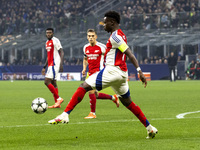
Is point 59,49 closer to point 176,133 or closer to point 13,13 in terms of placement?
point 176,133

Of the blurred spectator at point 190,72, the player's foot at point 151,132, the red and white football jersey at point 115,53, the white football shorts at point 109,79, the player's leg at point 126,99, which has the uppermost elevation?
the red and white football jersey at point 115,53

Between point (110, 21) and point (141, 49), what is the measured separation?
2977 centimetres

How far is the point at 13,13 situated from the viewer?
49219 millimetres

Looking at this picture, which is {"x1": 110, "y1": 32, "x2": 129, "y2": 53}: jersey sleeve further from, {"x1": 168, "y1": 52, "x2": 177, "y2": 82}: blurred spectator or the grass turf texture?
{"x1": 168, "y1": 52, "x2": 177, "y2": 82}: blurred spectator

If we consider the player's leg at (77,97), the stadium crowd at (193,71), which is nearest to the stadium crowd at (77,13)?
the stadium crowd at (193,71)

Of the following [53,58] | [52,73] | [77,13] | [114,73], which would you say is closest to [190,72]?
[77,13]

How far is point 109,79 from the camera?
741cm

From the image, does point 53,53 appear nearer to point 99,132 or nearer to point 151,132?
point 99,132

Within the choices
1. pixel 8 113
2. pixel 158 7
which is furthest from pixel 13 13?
pixel 8 113

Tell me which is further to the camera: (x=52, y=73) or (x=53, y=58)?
(x=53, y=58)

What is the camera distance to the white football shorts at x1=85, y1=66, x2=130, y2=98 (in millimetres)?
7406

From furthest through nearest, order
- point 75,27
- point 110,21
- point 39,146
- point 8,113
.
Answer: point 75,27 < point 8,113 < point 110,21 < point 39,146

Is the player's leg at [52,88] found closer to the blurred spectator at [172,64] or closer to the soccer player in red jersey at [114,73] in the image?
the soccer player in red jersey at [114,73]

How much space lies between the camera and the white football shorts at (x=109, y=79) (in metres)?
7.41
